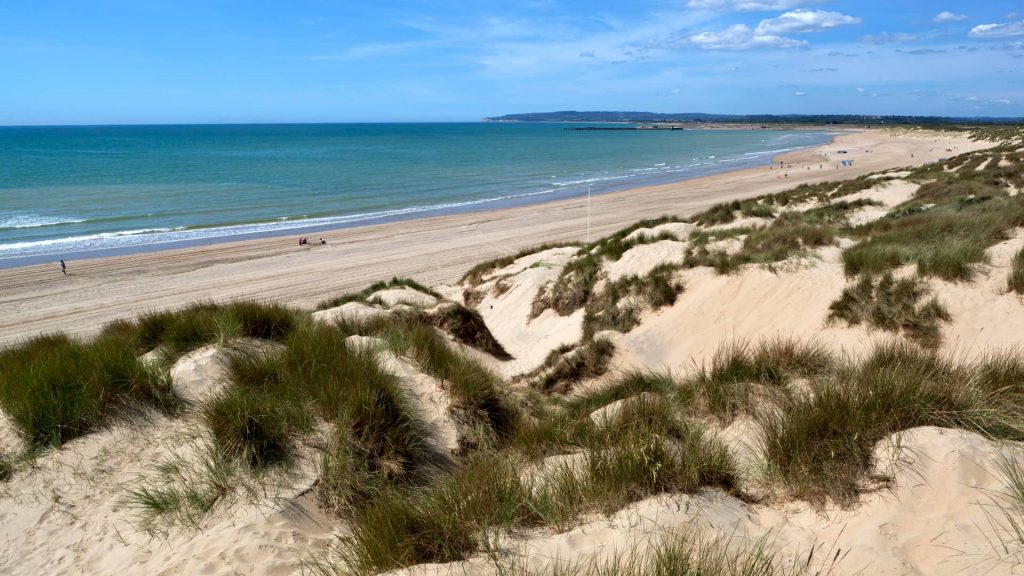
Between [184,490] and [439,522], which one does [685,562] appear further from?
[184,490]

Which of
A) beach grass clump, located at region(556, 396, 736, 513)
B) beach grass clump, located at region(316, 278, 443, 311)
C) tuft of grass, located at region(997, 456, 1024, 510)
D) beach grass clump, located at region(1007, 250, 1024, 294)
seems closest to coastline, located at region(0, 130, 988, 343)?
beach grass clump, located at region(316, 278, 443, 311)

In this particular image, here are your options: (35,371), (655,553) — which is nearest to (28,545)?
(35,371)

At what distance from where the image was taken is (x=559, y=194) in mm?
42656

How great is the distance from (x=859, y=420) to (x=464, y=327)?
807 cm

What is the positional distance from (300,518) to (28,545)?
1899 millimetres

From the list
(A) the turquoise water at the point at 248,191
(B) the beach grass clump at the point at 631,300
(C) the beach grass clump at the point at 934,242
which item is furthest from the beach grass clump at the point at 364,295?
(A) the turquoise water at the point at 248,191

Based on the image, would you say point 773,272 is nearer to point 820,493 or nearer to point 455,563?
point 820,493

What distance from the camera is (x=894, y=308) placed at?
26.8 feet

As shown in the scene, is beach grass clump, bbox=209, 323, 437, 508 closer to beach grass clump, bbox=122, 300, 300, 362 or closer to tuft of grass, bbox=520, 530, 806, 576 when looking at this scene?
beach grass clump, bbox=122, 300, 300, 362

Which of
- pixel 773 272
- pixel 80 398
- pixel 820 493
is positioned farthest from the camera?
pixel 773 272

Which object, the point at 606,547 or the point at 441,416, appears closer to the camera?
the point at 606,547

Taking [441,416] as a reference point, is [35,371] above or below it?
above

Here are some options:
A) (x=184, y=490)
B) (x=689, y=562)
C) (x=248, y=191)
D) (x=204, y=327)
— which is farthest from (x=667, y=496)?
(x=248, y=191)

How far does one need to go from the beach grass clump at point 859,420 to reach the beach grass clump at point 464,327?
7177 millimetres
